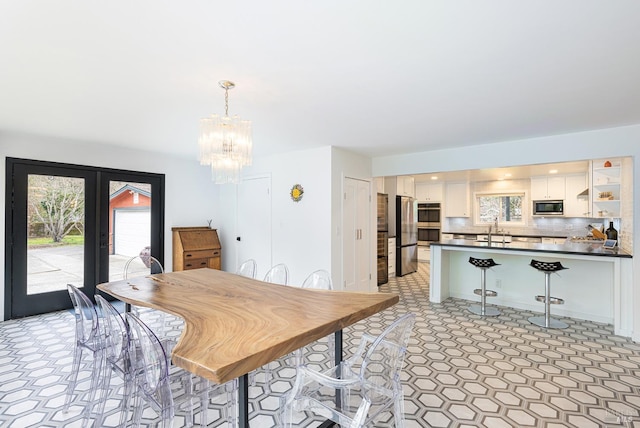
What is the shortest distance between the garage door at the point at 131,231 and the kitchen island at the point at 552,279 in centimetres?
460

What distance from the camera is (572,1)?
1.50 m

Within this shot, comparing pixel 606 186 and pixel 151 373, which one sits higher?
pixel 606 186

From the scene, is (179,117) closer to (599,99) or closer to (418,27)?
(418,27)

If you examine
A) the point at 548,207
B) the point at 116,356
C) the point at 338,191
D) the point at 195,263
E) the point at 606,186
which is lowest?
the point at 116,356

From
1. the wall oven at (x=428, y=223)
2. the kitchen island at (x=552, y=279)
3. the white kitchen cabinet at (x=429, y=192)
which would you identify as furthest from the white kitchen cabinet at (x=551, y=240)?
the kitchen island at (x=552, y=279)

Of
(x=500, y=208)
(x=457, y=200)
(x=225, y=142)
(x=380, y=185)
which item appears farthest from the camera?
(x=457, y=200)

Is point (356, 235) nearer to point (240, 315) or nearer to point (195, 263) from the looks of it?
point (195, 263)

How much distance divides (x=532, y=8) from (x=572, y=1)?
0.16 metres

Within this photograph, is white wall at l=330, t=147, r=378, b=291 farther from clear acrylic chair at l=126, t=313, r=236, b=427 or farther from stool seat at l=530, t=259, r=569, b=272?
clear acrylic chair at l=126, t=313, r=236, b=427

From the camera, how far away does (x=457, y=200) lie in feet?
Answer: 26.8

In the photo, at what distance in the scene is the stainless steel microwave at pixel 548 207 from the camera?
6.84 meters

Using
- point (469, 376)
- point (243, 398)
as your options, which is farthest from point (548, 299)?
point (243, 398)

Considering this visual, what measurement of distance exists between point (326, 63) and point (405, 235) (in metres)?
5.39

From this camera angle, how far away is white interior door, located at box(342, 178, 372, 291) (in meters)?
4.93
